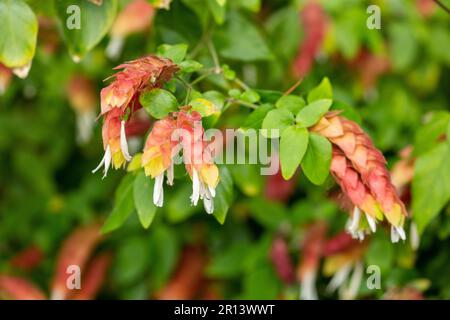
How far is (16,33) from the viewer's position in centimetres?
97

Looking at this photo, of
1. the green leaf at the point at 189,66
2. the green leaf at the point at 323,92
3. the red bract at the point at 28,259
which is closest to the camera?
the green leaf at the point at 189,66

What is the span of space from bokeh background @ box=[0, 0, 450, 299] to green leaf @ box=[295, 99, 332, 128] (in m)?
0.26

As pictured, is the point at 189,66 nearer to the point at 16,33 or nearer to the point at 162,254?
the point at 16,33

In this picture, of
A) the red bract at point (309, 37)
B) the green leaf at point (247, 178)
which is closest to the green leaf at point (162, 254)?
the green leaf at point (247, 178)

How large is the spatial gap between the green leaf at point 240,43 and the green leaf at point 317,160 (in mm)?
382

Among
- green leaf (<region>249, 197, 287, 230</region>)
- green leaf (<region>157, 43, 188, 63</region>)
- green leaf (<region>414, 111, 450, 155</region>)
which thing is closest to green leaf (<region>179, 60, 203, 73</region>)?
green leaf (<region>157, 43, 188, 63</region>)

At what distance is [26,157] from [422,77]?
1071mm

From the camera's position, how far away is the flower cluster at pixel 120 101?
0.80 metres

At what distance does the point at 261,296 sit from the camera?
4.46 ft

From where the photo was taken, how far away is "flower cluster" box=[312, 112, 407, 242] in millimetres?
883

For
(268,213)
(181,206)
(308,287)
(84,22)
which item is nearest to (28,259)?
(181,206)

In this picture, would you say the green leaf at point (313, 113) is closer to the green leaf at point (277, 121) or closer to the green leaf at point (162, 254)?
the green leaf at point (277, 121)
